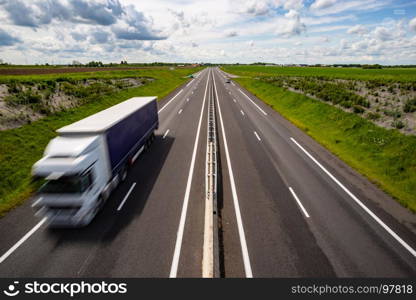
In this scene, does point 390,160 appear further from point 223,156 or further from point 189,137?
point 189,137

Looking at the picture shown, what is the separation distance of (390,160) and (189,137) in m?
15.9

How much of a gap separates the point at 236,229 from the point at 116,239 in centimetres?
502

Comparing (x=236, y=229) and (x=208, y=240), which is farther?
(x=236, y=229)

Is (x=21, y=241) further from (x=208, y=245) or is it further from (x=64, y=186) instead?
(x=208, y=245)

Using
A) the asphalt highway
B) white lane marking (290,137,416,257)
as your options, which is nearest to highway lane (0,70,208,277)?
the asphalt highway

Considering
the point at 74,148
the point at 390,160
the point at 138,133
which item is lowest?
the point at 390,160

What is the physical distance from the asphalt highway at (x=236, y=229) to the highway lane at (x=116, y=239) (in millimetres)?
40

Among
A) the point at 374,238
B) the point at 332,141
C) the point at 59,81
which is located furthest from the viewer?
the point at 59,81

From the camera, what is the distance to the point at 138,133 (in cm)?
1550

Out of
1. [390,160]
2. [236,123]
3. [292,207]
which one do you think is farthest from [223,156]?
[390,160]

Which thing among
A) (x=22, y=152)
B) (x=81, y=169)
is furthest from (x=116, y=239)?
(x=22, y=152)

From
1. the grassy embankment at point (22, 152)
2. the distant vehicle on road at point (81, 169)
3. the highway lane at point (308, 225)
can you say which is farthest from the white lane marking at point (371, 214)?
the grassy embankment at point (22, 152)

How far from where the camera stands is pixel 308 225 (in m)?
9.47

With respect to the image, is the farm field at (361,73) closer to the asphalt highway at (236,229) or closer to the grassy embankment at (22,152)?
the asphalt highway at (236,229)
